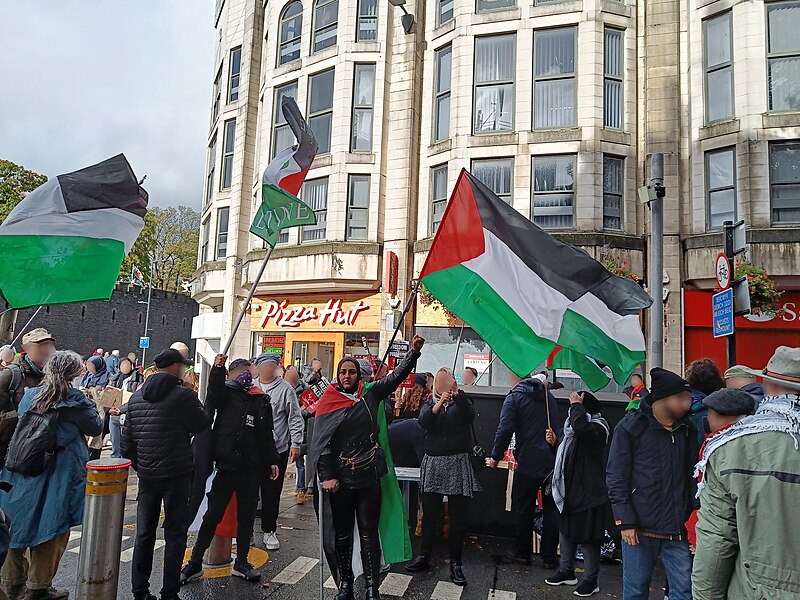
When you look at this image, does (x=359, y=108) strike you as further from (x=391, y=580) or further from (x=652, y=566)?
(x=652, y=566)

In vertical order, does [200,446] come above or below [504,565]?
above

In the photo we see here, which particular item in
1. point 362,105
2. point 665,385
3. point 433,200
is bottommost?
point 665,385

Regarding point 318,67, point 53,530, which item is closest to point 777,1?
point 318,67

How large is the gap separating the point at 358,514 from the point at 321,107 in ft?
55.9

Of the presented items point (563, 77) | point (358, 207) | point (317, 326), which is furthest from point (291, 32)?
point (317, 326)

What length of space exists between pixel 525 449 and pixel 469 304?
6.26 ft

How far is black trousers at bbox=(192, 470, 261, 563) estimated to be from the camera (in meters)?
5.27

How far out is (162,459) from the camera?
4715 millimetres

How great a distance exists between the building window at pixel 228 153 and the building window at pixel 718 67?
1717 cm

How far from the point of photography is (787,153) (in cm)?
1407

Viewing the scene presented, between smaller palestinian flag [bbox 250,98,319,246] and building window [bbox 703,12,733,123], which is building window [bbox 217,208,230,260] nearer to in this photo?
smaller palestinian flag [bbox 250,98,319,246]

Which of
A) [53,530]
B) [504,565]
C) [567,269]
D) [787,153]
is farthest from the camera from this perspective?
[787,153]

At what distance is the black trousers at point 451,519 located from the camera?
17.8ft

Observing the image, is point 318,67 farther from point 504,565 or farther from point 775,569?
point 775,569
